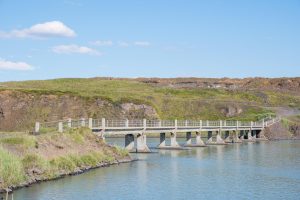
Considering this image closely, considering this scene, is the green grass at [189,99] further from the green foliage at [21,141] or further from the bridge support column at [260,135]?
the green foliage at [21,141]

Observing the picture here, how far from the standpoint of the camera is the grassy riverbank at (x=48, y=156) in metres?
38.1

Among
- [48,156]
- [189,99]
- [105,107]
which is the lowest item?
[48,156]

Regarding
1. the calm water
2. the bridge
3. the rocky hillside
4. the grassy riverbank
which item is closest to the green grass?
the rocky hillside

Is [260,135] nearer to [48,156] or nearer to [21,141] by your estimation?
[48,156]

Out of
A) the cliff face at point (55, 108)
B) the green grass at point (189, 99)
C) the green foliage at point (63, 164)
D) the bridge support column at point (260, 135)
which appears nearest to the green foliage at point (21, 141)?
the green foliage at point (63, 164)

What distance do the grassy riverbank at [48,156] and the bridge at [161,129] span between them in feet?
8.92

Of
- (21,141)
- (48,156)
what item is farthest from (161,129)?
(21,141)

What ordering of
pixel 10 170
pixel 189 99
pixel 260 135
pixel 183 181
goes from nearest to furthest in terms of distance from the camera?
1. pixel 10 170
2. pixel 183 181
3. pixel 260 135
4. pixel 189 99

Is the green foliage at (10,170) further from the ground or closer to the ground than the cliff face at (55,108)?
closer to the ground

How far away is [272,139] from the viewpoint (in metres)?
108

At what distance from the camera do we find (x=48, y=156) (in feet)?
147

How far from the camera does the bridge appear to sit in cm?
6241

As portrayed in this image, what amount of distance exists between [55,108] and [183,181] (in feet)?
295

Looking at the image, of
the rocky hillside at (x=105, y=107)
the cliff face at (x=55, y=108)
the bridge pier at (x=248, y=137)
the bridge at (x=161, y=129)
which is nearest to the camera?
the bridge at (x=161, y=129)
